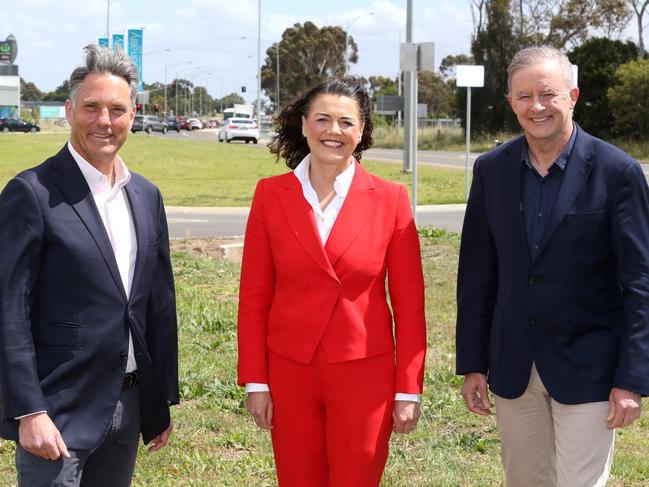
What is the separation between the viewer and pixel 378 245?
138 inches

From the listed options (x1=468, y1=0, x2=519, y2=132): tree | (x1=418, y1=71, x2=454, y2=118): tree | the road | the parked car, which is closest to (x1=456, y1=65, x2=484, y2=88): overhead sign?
the road

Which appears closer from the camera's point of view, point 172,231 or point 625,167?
point 625,167

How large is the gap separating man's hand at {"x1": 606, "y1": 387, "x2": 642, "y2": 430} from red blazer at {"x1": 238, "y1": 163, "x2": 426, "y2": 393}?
68 centimetres

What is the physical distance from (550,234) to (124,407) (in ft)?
5.27

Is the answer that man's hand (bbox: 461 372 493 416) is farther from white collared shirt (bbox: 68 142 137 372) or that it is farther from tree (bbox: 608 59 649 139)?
tree (bbox: 608 59 649 139)

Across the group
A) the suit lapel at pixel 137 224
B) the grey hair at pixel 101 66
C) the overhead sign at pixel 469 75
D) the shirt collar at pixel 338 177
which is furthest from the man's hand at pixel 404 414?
the overhead sign at pixel 469 75

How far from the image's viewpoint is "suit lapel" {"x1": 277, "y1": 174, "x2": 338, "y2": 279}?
3451mm

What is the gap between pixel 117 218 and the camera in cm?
326

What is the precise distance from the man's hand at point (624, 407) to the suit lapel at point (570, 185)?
0.57m

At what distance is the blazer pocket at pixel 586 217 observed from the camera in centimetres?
341

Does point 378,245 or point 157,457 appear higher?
point 378,245

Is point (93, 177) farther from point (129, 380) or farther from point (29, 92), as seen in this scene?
point (29, 92)

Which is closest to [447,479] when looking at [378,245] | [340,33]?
[378,245]

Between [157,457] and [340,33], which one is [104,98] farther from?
[340,33]
